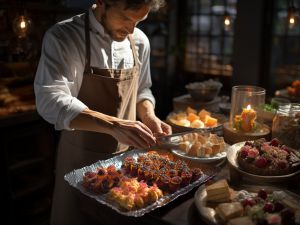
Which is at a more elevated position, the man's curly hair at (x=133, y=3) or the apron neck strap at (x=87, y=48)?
the man's curly hair at (x=133, y=3)

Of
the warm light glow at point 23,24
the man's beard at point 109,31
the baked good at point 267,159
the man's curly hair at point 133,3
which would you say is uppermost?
the man's curly hair at point 133,3

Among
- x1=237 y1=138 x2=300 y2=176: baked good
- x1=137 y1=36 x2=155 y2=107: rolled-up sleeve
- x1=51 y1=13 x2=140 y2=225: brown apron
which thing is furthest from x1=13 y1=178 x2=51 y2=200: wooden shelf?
x1=237 y1=138 x2=300 y2=176: baked good

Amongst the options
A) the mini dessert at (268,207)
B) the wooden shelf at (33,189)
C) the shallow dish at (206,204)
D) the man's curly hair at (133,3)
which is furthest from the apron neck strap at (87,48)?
the wooden shelf at (33,189)

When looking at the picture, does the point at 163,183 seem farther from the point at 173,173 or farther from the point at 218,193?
the point at 218,193

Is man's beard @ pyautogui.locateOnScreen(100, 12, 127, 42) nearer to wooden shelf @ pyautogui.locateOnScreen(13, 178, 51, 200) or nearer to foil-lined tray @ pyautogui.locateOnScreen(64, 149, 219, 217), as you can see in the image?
foil-lined tray @ pyautogui.locateOnScreen(64, 149, 219, 217)

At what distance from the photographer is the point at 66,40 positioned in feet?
7.10

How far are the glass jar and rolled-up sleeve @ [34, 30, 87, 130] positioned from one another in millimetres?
1121

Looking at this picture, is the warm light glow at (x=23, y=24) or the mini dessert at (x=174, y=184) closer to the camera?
the mini dessert at (x=174, y=184)

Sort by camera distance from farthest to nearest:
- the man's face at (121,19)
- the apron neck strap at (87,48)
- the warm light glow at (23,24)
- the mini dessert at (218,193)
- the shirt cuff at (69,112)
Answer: the warm light glow at (23,24) → the apron neck strap at (87,48) → the man's face at (121,19) → the shirt cuff at (69,112) → the mini dessert at (218,193)

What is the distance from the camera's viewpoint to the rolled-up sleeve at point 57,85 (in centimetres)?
193

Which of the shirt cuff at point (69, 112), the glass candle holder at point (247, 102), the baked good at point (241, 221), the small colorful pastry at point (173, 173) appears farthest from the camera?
the glass candle holder at point (247, 102)

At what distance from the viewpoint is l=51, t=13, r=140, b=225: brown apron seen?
7.48ft

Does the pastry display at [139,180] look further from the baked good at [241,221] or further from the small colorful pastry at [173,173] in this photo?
the baked good at [241,221]

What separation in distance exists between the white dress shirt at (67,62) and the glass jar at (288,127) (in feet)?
3.34
